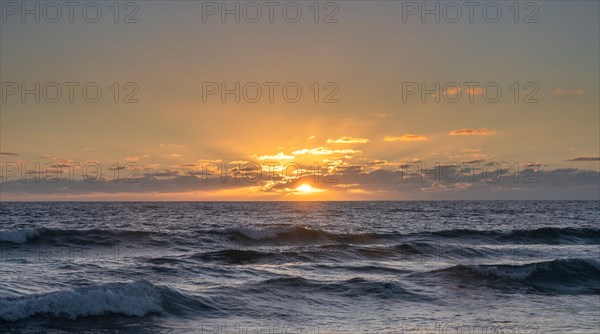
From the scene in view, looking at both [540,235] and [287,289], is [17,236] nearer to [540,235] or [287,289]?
[287,289]

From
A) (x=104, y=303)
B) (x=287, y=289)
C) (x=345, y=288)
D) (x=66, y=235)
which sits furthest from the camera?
(x=66, y=235)

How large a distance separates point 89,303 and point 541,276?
18.4 meters

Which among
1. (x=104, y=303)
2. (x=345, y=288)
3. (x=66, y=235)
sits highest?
(x=66, y=235)

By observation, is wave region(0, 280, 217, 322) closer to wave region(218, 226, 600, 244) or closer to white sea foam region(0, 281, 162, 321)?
white sea foam region(0, 281, 162, 321)

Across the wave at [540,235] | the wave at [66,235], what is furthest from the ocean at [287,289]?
the wave at [540,235]

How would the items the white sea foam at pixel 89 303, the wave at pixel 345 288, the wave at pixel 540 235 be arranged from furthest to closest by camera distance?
the wave at pixel 540 235 → the wave at pixel 345 288 → the white sea foam at pixel 89 303

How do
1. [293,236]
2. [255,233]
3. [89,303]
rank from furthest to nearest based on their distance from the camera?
[293,236]
[255,233]
[89,303]

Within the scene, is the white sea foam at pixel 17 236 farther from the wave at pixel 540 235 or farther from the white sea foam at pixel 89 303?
the wave at pixel 540 235

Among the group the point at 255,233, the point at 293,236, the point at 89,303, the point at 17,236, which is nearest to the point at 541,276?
the point at 89,303

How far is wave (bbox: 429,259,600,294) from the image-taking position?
2257 centimetres

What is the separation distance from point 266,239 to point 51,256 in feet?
54.3

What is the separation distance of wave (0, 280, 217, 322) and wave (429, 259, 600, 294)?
1185 cm

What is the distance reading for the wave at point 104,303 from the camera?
52.0 feet

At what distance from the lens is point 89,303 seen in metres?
16.6
